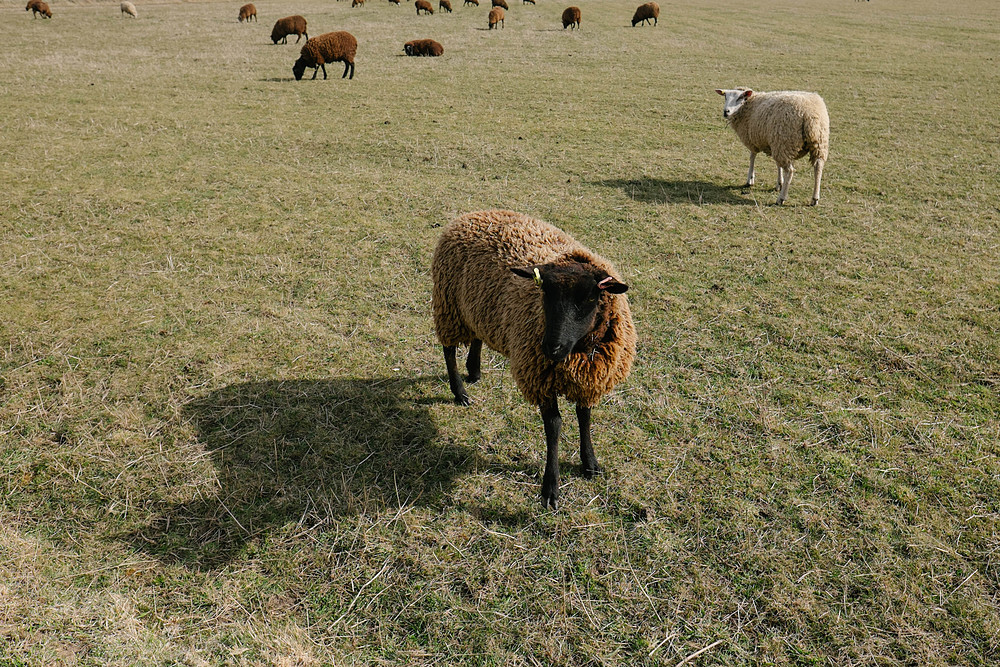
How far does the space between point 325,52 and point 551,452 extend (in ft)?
62.2

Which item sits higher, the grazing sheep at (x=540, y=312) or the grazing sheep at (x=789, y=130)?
the grazing sheep at (x=789, y=130)

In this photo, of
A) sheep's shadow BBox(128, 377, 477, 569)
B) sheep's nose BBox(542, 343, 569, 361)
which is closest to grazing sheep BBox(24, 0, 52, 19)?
sheep's shadow BBox(128, 377, 477, 569)

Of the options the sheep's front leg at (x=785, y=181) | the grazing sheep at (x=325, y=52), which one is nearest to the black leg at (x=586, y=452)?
the sheep's front leg at (x=785, y=181)

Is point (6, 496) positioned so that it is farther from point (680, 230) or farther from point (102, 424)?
point (680, 230)

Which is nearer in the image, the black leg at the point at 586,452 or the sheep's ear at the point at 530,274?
the sheep's ear at the point at 530,274

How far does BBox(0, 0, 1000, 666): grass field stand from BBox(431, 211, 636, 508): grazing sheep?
1.98 feet

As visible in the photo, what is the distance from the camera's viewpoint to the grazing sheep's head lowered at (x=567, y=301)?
139 inches

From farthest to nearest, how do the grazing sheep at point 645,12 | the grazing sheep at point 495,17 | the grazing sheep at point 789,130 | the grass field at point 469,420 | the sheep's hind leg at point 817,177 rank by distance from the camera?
1. the grazing sheep at point 645,12
2. the grazing sheep at point 495,17
3. the sheep's hind leg at point 817,177
4. the grazing sheep at point 789,130
5. the grass field at point 469,420

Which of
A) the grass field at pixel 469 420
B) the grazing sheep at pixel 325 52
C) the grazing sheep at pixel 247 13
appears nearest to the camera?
the grass field at pixel 469 420

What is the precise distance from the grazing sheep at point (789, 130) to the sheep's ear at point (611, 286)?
6.64 metres

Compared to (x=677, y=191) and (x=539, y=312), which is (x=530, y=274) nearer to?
(x=539, y=312)

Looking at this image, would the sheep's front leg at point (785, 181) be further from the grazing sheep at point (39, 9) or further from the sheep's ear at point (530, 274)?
the grazing sheep at point (39, 9)

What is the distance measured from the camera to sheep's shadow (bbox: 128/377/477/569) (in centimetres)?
387

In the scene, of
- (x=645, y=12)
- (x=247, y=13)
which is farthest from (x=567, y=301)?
(x=247, y=13)
